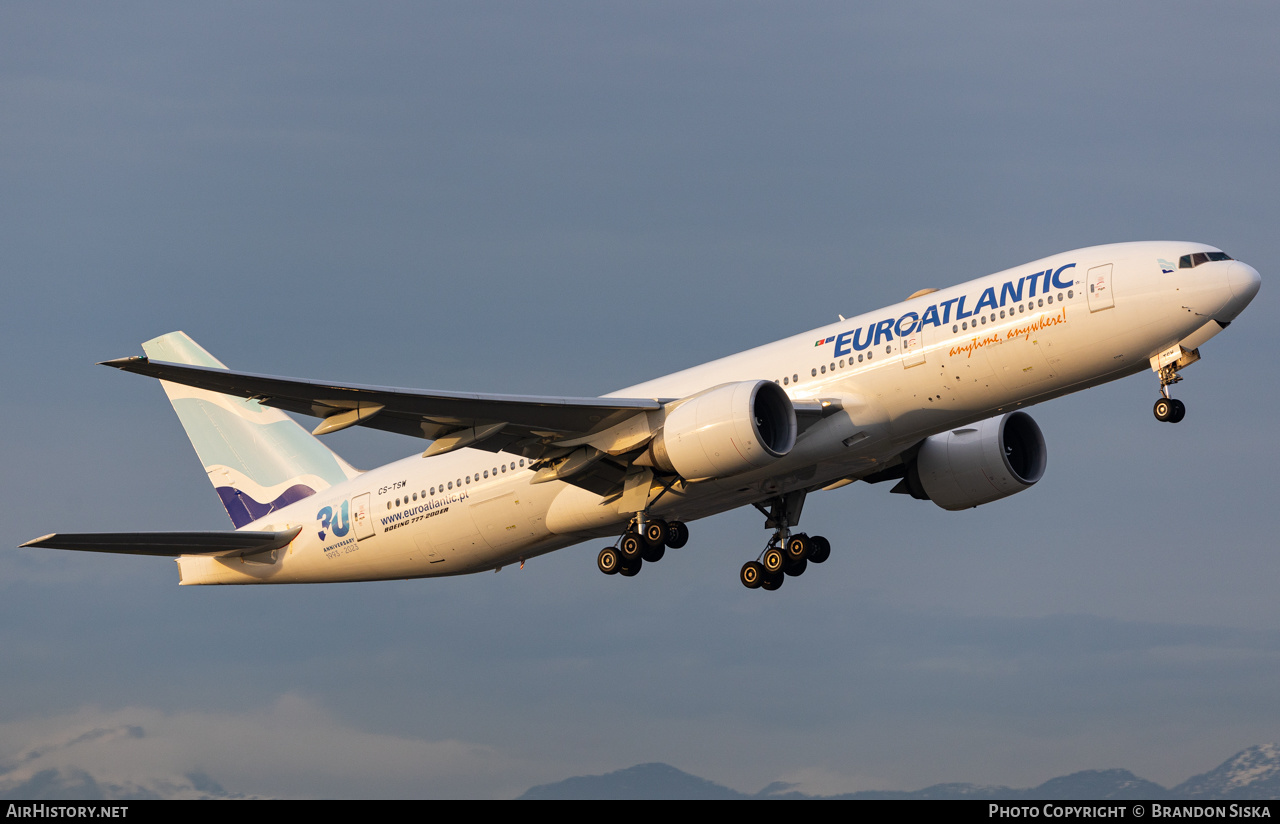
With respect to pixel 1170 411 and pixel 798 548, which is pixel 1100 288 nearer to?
pixel 1170 411

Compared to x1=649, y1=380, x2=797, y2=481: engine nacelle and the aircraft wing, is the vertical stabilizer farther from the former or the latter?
x1=649, y1=380, x2=797, y2=481: engine nacelle

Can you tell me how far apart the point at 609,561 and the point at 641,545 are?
53.1 inches

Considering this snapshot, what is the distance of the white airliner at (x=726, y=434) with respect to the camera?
27422 millimetres

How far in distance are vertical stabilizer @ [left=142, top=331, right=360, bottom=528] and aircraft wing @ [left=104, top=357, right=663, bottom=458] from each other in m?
8.82

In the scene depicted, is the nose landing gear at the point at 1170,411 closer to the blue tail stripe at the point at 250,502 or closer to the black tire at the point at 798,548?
the black tire at the point at 798,548

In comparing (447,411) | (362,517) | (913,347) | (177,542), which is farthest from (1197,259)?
(177,542)

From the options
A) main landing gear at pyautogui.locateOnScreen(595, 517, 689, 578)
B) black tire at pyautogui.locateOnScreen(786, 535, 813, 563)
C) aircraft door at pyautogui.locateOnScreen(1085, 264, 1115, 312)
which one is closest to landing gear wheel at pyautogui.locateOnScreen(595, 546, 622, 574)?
main landing gear at pyautogui.locateOnScreen(595, 517, 689, 578)

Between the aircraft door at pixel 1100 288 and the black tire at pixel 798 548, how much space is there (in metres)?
10.6

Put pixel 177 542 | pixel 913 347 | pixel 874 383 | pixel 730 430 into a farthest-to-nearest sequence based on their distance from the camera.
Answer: pixel 177 542
pixel 874 383
pixel 913 347
pixel 730 430

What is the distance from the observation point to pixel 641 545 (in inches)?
1260

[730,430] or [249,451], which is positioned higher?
[249,451]

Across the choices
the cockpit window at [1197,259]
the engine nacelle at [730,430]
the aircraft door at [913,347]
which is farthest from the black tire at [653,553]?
the cockpit window at [1197,259]
